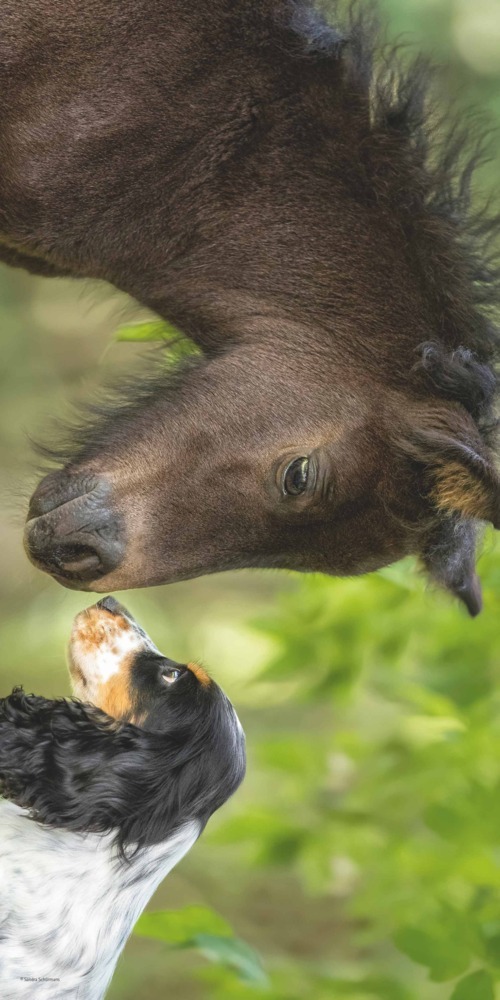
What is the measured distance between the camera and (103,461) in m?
2.78

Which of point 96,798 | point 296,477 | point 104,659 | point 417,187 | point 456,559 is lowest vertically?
point 96,798

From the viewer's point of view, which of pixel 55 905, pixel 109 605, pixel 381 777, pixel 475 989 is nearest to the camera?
pixel 475 989

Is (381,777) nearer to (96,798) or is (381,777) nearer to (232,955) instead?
(232,955)

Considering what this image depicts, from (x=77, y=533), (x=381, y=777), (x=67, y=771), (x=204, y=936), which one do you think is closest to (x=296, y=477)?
(x=77, y=533)

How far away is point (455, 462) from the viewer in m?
2.65

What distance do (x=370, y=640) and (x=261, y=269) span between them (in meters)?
1.10

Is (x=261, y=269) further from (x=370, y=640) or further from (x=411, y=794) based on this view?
(x=411, y=794)

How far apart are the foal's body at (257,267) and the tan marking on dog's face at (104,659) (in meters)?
0.12

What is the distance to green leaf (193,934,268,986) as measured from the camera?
8.87 ft

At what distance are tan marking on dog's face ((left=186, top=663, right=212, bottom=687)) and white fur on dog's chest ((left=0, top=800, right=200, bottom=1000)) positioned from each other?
1.27 ft

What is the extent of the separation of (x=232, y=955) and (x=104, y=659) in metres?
0.71

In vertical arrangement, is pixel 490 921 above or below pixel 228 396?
below

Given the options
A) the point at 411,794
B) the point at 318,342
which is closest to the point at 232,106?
the point at 318,342

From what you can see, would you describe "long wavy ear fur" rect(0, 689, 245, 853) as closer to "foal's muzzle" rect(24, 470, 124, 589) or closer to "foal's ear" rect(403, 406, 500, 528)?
"foal's muzzle" rect(24, 470, 124, 589)
